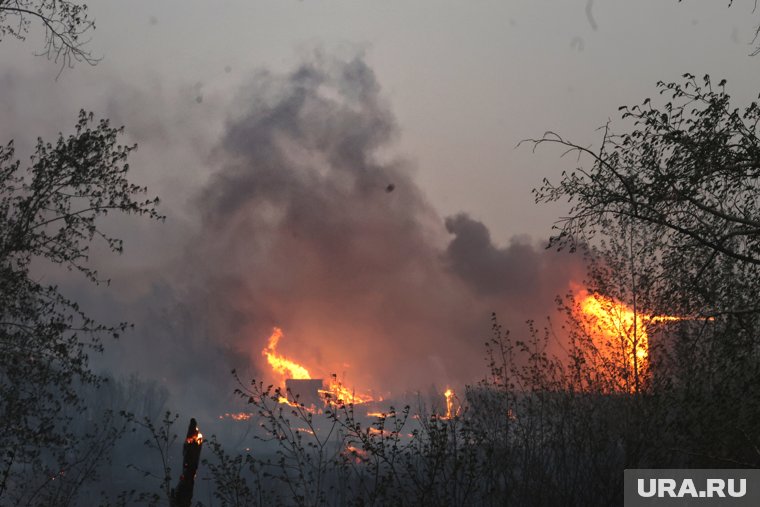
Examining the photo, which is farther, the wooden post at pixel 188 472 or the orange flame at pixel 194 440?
the orange flame at pixel 194 440

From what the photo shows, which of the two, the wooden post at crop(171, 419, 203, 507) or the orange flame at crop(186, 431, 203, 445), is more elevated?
the orange flame at crop(186, 431, 203, 445)

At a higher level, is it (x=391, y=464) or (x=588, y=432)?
(x=588, y=432)

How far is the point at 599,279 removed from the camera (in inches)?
787

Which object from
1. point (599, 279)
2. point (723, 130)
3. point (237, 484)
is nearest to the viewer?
point (723, 130)

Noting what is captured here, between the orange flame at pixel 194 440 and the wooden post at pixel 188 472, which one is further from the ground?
the orange flame at pixel 194 440

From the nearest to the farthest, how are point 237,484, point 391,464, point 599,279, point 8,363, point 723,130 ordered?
point 723,130
point 391,464
point 237,484
point 8,363
point 599,279

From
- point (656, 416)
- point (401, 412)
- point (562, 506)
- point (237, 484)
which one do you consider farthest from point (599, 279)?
point (237, 484)

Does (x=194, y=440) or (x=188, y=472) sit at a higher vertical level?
(x=194, y=440)

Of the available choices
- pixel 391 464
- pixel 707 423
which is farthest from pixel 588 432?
pixel 391 464

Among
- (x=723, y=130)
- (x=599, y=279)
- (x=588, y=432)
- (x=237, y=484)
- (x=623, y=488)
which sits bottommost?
(x=237, y=484)

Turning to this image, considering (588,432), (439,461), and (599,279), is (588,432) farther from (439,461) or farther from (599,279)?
(599,279)

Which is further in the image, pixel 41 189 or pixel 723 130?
pixel 41 189

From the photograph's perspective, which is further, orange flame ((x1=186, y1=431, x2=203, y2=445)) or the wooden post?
orange flame ((x1=186, y1=431, x2=203, y2=445))

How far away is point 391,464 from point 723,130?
6.55 m
